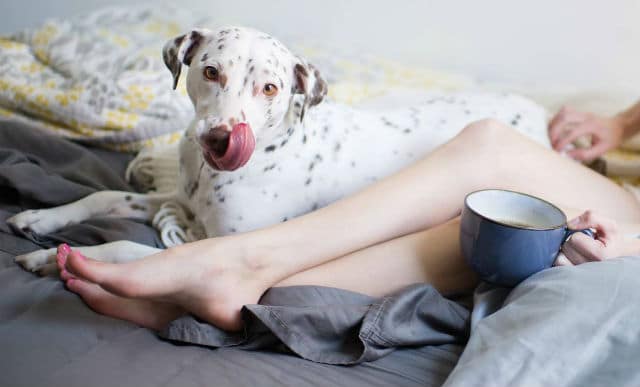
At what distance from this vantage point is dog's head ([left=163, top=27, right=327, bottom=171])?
1031 millimetres

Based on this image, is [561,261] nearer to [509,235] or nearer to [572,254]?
[572,254]

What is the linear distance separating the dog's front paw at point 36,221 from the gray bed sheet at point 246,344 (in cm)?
11

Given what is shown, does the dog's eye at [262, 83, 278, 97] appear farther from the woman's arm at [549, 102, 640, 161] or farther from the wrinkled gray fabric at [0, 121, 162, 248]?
the woman's arm at [549, 102, 640, 161]

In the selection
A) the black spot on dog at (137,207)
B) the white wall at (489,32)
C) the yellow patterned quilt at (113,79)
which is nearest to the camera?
the black spot on dog at (137,207)

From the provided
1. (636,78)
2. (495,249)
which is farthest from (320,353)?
(636,78)

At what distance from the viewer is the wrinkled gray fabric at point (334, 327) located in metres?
0.94

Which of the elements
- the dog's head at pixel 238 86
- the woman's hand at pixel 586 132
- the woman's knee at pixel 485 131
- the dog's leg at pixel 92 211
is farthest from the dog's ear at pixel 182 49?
the woman's hand at pixel 586 132

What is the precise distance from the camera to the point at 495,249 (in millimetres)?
958

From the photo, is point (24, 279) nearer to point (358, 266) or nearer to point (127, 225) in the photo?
point (127, 225)

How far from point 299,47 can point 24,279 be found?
1.59 m

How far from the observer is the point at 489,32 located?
2.57m

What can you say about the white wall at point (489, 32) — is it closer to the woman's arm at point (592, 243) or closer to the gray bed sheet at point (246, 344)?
the woman's arm at point (592, 243)

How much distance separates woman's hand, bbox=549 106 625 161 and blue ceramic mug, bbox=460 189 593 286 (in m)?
0.63

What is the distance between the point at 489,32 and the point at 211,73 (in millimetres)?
1782
